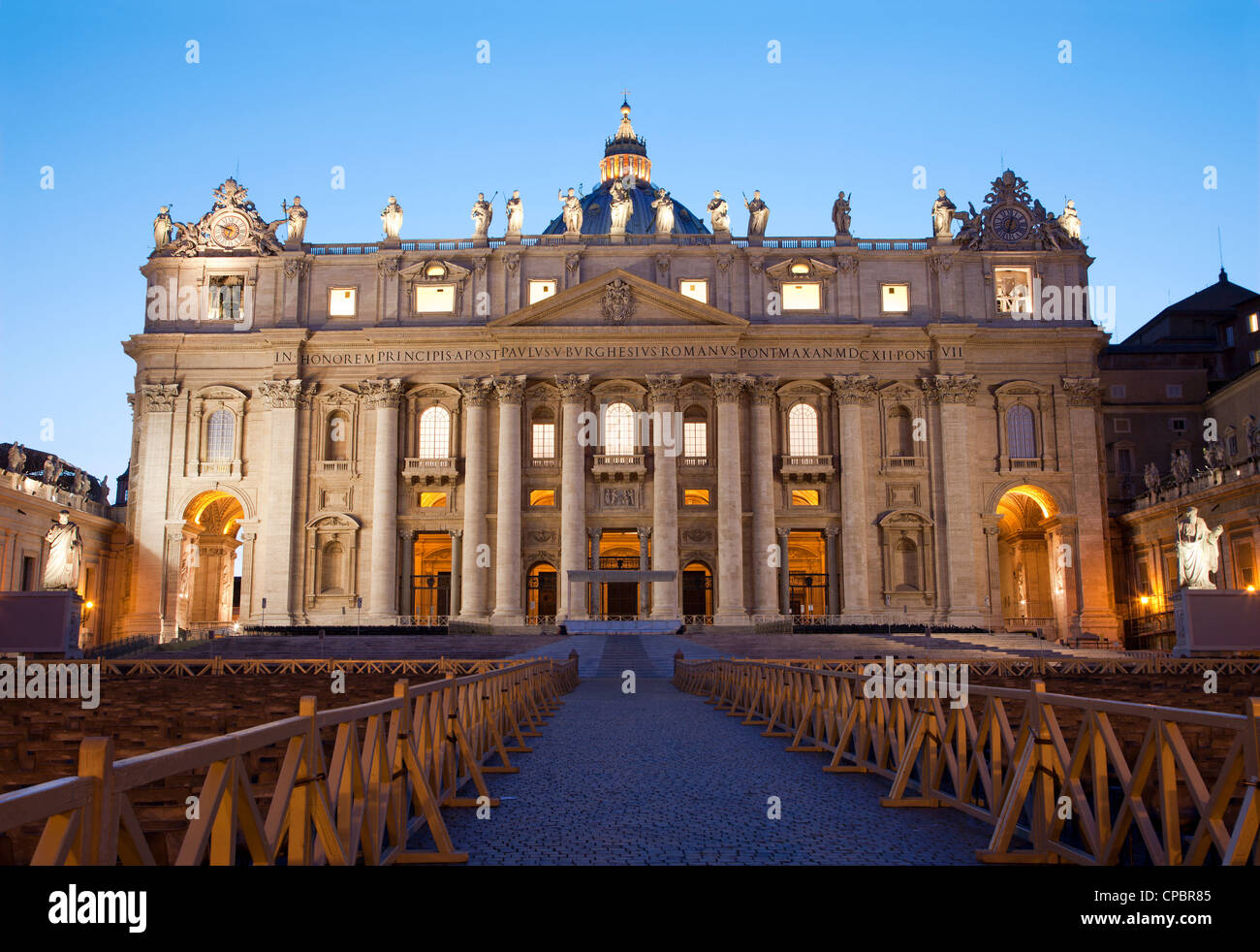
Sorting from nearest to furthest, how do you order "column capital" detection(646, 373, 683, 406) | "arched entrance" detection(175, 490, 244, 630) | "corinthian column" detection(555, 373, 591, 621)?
"corinthian column" detection(555, 373, 591, 621) → "column capital" detection(646, 373, 683, 406) → "arched entrance" detection(175, 490, 244, 630)

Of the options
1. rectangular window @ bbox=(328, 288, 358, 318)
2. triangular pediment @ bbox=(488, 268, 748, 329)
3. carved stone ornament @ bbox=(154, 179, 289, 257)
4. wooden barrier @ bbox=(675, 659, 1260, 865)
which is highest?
carved stone ornament @ bbox=(154, 179, 289, 257)

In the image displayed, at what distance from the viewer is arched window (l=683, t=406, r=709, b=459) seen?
58938 mm

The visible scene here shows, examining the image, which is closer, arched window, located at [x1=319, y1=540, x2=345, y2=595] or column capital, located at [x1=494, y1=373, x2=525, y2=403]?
column capital, located at [x1=494, y1=373, x2=525, y2=403]

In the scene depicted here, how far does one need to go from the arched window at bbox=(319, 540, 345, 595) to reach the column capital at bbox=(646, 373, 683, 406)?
62.5ft

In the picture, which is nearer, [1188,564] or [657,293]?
[1188,564]

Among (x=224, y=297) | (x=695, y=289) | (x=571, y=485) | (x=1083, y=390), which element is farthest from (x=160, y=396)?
(x=1083, y=390)

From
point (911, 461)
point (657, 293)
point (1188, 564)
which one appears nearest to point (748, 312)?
point (657, 293)

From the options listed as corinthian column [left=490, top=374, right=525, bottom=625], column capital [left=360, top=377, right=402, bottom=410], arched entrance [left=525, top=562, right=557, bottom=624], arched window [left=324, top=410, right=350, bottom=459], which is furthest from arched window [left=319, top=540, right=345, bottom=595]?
arched entrance [left=525, top=562, right=557, bottom=624]

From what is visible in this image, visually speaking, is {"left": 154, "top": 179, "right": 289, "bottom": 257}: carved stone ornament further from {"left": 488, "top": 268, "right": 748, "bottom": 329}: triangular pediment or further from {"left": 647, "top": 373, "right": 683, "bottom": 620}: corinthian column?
{"left": 647, "top": 373, "right": 683, "bottom": 620}: corinthian column

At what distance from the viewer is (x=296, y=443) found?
58094 mm

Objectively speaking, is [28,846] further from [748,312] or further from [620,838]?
[748,312]

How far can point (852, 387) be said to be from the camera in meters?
57.8

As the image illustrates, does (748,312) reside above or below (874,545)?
above
